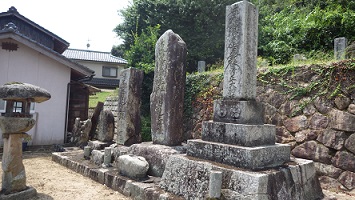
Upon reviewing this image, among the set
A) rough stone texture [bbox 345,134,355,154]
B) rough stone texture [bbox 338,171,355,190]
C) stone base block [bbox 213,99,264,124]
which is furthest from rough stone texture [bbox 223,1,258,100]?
rough stone texture [bbox 338,171,355,190]

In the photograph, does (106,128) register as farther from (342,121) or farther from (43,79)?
(342,121)

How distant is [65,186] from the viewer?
5.22m

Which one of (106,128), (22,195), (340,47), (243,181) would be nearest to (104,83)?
(106,128)

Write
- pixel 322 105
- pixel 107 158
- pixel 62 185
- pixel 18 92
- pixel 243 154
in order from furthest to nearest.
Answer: pixel 107 158 → pixel 322 105 → pixel 62 185 → pixel 18 92 → pixel 243 154

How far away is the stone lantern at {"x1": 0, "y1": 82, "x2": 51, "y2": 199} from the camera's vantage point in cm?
421

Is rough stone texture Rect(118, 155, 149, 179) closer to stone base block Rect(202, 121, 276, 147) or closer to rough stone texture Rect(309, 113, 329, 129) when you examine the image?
stone base block Rect(202, 121, 276, 147)

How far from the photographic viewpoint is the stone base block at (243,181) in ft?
9.81

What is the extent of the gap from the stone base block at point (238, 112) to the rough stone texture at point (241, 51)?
127 mm

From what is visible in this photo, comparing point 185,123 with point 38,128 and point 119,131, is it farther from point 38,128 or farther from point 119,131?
point 38,128

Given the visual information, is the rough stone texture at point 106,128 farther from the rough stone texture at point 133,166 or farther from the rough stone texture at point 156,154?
the rough stone texture at point 133,166

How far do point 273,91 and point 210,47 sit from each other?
7.27m

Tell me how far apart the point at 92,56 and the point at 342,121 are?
99.7 ft

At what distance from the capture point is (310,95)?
567 cm

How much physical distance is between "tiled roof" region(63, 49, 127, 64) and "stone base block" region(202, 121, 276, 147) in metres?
26.1
